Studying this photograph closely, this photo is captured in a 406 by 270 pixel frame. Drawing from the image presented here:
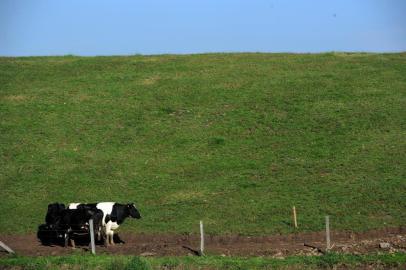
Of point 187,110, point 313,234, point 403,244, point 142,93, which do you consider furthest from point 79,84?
point 403,244

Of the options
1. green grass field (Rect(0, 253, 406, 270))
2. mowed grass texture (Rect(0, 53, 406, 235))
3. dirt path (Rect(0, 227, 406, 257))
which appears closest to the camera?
green grass field (Rect(0, 253, 406, 270))

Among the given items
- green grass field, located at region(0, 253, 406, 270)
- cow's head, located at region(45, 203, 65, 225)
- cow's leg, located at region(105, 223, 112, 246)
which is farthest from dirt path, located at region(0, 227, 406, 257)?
green grass field, located at region(0, 253, 406, 270)

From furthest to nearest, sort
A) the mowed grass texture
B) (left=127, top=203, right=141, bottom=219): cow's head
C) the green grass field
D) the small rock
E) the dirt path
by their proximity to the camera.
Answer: the mowed grass texture → (left=127, top=203, right=141, bottom=219): cow's head → the dirt path → the small rock → the green grass field

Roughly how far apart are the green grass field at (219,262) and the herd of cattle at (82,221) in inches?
154

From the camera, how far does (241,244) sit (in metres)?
25.5

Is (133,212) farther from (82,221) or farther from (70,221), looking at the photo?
(70,221)

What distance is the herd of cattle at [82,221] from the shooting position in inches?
1033

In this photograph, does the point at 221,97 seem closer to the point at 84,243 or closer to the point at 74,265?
the point at 84,243

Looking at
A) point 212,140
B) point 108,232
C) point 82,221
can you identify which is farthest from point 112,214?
point 212,140

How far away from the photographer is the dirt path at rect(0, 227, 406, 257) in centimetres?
2364

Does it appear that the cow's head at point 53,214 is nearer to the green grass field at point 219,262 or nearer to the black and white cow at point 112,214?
the black and white cow at point 112,214

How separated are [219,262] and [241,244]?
442 centimetres

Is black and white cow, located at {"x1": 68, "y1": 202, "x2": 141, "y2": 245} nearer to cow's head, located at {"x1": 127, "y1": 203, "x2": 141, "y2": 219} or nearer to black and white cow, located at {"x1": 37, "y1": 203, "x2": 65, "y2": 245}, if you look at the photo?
cow's head, located at {"x1": 127, "y1": 203, "x2": 141, "y2": 219}

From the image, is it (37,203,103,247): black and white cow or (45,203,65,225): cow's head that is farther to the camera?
(45,203,65,225): cow's head
